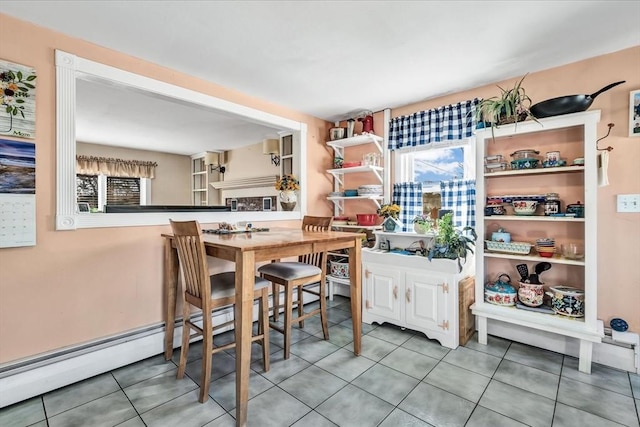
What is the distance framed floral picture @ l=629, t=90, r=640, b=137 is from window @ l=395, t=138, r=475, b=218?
1.07 metres

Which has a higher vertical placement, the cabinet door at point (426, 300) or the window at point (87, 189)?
the window at point (87, 189)

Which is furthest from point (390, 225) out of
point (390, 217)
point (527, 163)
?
point (527, 163)

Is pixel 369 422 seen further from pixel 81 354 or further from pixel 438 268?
pixel 81 354

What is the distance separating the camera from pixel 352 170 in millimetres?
3566

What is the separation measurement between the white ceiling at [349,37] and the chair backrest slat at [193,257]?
1.26m

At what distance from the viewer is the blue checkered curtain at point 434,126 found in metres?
2.83

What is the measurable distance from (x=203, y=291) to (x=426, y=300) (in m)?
1.79

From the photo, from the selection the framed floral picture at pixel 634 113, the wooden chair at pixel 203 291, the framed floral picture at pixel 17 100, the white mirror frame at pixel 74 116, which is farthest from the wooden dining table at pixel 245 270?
the framed floral picture at pixel 634 113

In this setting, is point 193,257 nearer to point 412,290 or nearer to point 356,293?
point 356,293

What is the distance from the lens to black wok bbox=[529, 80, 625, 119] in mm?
2029

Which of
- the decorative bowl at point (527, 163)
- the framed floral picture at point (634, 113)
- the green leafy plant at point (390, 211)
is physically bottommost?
the green leafy plant at point (390, 211)

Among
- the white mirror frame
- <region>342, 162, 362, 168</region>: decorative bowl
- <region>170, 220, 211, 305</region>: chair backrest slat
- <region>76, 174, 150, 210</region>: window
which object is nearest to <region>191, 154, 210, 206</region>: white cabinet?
<region>76, 174, 150, 210</region>: window

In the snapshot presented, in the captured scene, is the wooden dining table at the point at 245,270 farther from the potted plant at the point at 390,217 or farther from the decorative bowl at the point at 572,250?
the decorative bowl at the point at 572,250

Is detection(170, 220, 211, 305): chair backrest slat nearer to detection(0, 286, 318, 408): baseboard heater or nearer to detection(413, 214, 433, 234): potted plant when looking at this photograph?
detection(0, 286, 318, 408): baseboard heater
